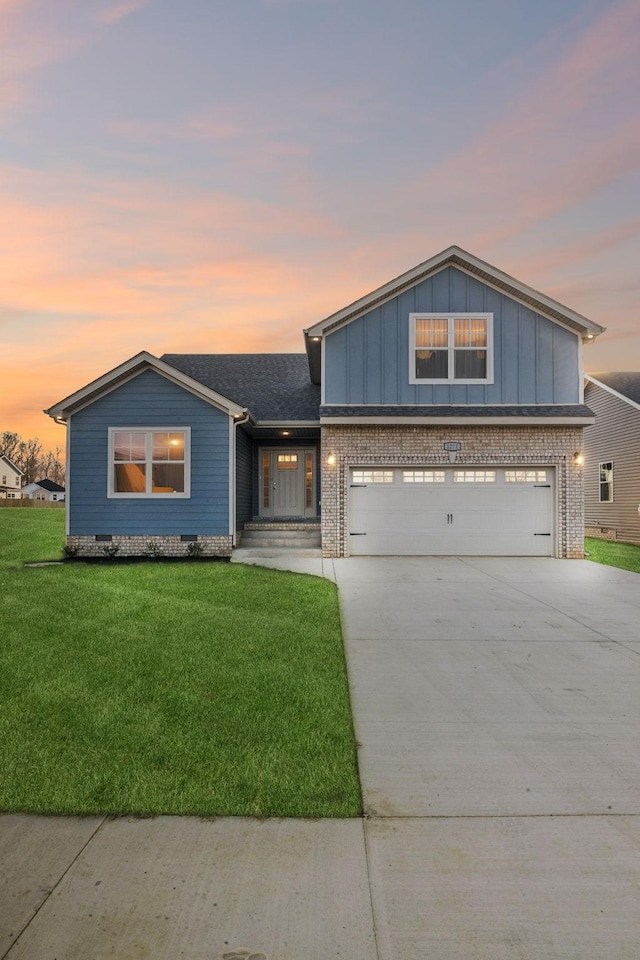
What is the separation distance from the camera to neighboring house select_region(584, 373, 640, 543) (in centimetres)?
1717

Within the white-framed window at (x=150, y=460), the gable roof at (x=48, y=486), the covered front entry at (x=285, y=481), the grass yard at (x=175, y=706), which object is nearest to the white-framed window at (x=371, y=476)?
the covered front entry at (x=285, y=481)

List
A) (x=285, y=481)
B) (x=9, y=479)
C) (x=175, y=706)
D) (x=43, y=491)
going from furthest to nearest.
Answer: (x=43, y=491), (x=9, y=479), (x=285, y=481), (x=175, y=706)

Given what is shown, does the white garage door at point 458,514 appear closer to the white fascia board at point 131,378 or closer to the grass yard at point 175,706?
the white fascia board at point 131,378

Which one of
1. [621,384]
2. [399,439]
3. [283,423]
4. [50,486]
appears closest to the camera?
[399,439]

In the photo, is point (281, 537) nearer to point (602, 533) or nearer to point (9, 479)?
point (602, 533)

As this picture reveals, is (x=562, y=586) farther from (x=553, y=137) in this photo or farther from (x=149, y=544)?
(x=553, y=137)

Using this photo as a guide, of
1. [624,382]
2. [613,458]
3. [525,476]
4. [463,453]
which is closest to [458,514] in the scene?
[463,453]

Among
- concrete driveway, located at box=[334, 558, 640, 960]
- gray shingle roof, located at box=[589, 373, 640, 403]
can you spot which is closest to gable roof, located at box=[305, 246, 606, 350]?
gray shingle roof, located at box=[589, 373, 640, 403]

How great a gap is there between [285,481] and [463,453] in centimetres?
561

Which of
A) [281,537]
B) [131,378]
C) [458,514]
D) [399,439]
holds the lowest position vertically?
[281,537]

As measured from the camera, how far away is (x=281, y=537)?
13.6 metres

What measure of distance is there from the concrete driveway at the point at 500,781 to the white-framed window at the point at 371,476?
20.4 ft

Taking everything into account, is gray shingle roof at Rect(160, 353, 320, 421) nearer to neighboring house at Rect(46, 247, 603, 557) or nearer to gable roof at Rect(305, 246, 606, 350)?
neighboring house at Rect(46, 247, 603, 557)

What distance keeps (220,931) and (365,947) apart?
56 cm
